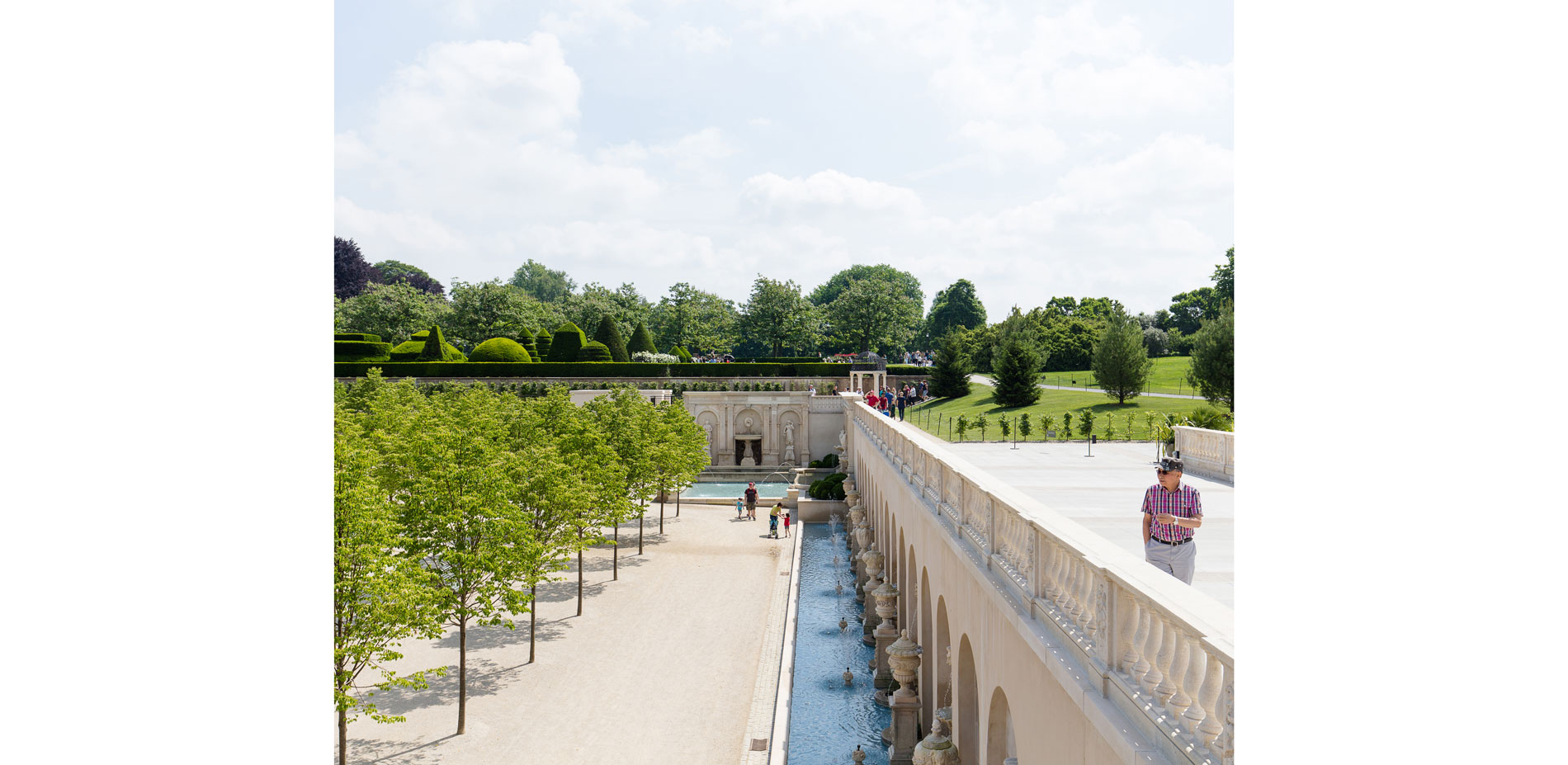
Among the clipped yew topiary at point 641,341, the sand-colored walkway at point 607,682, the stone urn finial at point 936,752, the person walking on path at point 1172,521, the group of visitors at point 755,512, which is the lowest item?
the sand-colored walkway at point 607,682

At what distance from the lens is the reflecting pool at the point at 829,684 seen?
58.6ft

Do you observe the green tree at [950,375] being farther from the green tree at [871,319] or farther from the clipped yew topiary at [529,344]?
the clipped yew topiary at [529,344]

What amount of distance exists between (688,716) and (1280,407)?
16.4 metres

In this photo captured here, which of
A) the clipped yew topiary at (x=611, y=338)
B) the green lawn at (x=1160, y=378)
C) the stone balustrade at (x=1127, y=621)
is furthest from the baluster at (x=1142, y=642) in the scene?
the clipped yew topiary at (x=611, y=338)

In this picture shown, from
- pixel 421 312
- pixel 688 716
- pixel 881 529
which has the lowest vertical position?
pixel 688 716

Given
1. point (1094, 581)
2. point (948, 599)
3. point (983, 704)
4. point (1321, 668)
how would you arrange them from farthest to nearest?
point (948, 599) → point (983, 704) → point (1094, 581) → point (1321, 668)

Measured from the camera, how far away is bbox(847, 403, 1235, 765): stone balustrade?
178 inches

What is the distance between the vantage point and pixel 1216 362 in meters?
43.4

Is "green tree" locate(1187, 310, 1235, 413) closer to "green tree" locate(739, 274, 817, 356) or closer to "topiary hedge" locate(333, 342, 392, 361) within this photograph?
"green tree" locate(739, 274, 817, 356)

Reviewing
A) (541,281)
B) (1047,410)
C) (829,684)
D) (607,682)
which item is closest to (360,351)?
(1047,410)

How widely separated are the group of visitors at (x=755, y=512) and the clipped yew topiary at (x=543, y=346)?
110 feet

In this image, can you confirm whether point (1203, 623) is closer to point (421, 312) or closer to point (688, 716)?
point (688, 716)

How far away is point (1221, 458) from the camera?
19.4m
